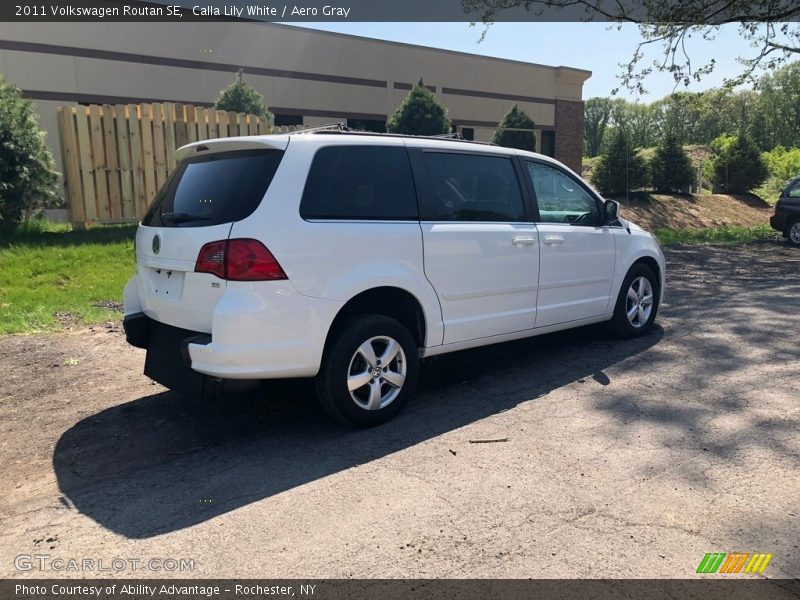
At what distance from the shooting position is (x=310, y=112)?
23.4 m

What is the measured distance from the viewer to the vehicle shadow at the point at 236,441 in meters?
A: 3.35

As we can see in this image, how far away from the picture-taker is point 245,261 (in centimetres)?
364

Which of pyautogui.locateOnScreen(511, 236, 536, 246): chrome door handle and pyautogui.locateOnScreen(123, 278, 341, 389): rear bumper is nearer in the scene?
pyautogui.locateOnScreen(123, 278, 341, 389): rear bumper

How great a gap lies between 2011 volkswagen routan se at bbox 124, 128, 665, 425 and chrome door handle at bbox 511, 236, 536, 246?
0.01 meters

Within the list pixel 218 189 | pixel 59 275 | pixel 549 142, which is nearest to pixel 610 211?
pixel 218 189

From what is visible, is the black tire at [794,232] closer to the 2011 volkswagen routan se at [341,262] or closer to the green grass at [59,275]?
the 2011 volkswagen routan se at [341,262]

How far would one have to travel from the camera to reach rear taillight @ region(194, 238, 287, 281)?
364cm

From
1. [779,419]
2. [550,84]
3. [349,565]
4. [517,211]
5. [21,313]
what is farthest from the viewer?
[550,84]

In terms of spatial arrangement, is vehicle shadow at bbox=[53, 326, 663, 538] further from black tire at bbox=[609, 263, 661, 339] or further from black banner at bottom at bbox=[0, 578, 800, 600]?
black tire at bbox=[609, 263, 661, 339]

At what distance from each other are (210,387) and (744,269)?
11.2 meters

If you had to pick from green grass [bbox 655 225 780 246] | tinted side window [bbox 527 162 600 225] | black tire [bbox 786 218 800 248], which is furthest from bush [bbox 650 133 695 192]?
tinted side window [bbox 527 162 600 225]

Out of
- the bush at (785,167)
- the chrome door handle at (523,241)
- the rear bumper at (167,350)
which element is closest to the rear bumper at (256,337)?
the rear bumper at (167,350)

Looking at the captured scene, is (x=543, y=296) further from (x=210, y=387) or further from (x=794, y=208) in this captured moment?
(x=794, y=208)

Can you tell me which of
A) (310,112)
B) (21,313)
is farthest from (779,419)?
(310,112)
